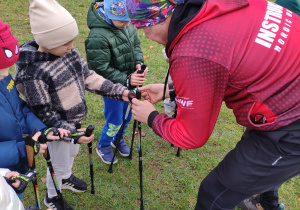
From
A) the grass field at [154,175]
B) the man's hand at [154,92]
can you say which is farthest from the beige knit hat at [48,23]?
the grass field at [154,175]

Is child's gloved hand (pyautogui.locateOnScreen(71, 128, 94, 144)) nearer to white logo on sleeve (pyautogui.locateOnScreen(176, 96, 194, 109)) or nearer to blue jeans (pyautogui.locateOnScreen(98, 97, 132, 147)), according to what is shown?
blue jeans (pyautogui.locateOnScreen(98, 97, 132, 147))

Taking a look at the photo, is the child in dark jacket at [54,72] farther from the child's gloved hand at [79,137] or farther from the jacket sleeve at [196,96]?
the jacket sleeve at [196,96]

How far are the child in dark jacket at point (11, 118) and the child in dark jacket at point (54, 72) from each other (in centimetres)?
10

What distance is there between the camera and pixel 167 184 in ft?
12.3

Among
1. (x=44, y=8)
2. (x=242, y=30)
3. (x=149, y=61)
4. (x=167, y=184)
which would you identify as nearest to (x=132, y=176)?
(x=167, y=184)

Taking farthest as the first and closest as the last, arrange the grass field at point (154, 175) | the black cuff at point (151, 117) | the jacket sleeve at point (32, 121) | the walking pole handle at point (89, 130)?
1. the grass field at point (154, 175)
2. the walking pole handle at point (89, 130)
3. the jacket sleeve at point (32, 121)
4. the black cuff at point (151, 117)

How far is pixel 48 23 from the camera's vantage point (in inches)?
93.0

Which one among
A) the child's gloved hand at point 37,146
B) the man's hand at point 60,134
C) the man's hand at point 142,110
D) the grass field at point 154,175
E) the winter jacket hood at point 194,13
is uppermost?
the winter jacket hood at point 194,13

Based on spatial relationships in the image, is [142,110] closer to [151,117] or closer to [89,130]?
[151,117]

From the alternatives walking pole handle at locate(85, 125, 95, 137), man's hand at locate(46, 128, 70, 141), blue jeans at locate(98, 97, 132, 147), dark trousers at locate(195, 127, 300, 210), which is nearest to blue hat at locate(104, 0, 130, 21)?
blue jeans at locate(98, 97, 132, 147)

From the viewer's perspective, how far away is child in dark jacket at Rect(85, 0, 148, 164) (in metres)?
3.07

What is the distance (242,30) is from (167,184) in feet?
8.15

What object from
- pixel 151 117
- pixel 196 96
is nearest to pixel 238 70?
pixel 196 96

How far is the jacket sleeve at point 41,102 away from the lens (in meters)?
2.35
